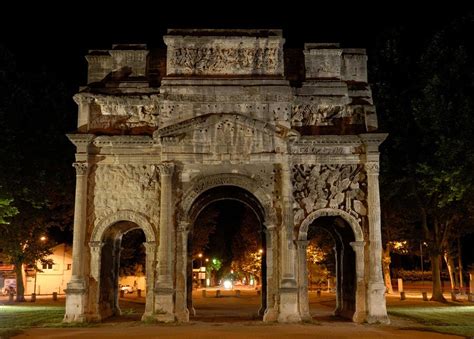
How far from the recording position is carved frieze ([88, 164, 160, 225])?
2278cm

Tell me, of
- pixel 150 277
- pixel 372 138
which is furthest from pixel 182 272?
pixel 372 138

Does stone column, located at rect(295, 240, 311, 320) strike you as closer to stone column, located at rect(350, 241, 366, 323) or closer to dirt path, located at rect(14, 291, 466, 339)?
dirt path, located at rect(14, 291, 466, 339)

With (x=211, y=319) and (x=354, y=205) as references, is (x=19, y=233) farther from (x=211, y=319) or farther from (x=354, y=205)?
(x=354, y=205)

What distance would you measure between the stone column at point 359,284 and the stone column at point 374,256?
0.33m

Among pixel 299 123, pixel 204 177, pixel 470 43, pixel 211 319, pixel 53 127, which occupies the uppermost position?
pixel 470 43

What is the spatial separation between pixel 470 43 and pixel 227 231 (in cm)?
5657

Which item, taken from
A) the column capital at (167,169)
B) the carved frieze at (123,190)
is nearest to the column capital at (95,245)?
the carved frieze at (123,190)

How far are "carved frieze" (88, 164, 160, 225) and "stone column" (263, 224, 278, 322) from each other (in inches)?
177

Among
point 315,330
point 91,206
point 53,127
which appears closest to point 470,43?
point 315,330

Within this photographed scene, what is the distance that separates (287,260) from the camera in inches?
867

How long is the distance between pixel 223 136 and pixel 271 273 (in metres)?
5.68

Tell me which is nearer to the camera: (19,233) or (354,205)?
(354,205)

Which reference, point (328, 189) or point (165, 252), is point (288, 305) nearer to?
point (328, 189)

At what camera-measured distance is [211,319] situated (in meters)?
23.6
